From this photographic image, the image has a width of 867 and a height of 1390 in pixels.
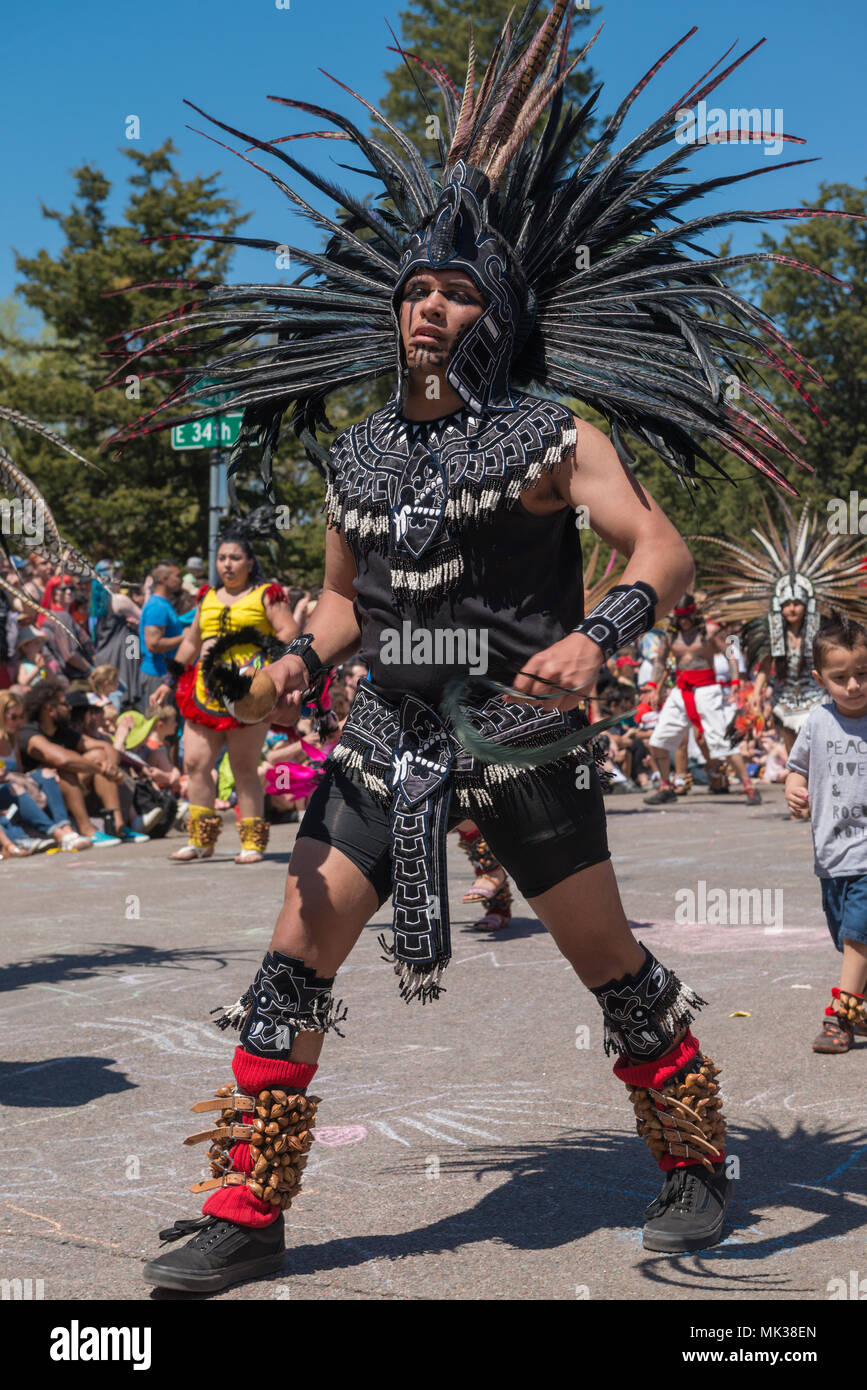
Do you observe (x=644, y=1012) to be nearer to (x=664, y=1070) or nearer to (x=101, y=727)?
(x=664, y=1070)

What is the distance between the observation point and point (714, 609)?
45.5ft

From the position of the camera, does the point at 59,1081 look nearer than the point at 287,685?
No

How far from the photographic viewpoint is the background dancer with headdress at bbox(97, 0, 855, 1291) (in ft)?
10.5

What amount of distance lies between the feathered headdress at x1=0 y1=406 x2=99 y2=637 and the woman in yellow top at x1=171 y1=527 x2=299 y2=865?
2539mm

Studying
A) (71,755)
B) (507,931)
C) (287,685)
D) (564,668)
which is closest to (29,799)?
(71,755)

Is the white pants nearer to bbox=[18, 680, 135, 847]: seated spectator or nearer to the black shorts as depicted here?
bbox=[18, 680, 135, 847]: seated spectator

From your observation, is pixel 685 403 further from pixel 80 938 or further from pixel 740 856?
pixel 740 856

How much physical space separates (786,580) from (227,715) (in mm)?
5671

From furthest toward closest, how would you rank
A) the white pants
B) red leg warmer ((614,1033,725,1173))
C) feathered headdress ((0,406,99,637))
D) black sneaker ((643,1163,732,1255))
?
1. the white pants
2. feathered headdress ((0,406,99,637))
3. red leg warmer ((614,1033,725,1173))
4. black sneaker ((643,1163,732,1255))

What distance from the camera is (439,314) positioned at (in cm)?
342

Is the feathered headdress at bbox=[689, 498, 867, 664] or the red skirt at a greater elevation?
the feathered headdress at bbox=[689, 498, 867, 664]

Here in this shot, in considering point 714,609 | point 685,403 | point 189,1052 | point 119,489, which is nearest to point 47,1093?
point 189,1052

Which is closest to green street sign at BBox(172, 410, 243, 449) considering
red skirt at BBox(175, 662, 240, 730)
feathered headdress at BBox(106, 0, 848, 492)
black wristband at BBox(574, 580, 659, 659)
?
red skirt at BBox(175, 662, 240, 730)

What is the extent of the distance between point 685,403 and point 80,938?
4.84 m
